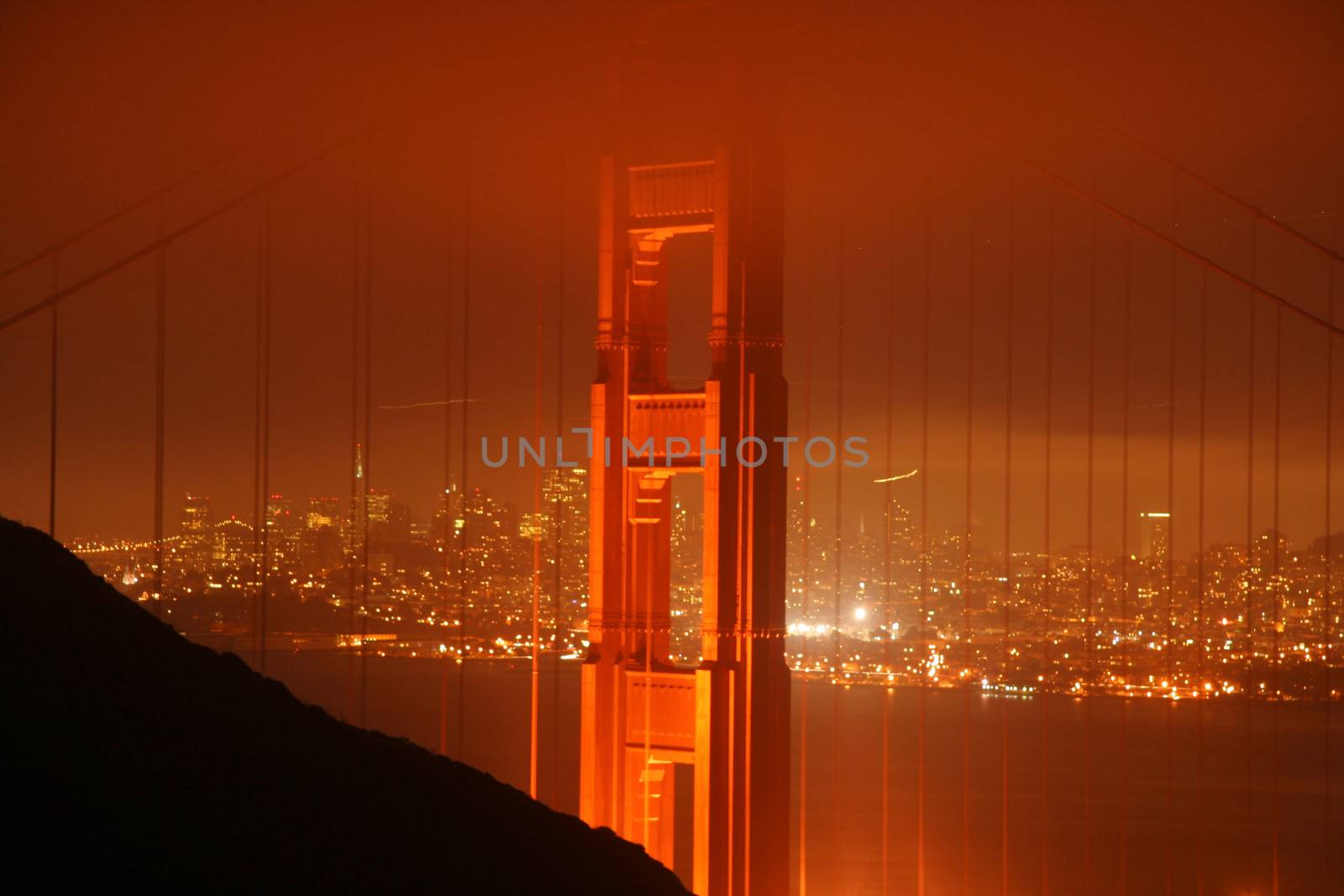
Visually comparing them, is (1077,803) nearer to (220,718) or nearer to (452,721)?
(452,721)

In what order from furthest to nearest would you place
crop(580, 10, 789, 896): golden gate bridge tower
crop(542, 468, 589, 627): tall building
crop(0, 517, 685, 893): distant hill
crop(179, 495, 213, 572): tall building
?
crop(179, 495, 213, 572): tall building < crop(542, 468, 589, 627): tall building < crop(580, 10, 789, 896): golden gate bridge tower < crop(0, 517, 685, 893): distant hill

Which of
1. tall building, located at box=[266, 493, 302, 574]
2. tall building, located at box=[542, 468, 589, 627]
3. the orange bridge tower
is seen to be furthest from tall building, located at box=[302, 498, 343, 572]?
the orange bridge tower

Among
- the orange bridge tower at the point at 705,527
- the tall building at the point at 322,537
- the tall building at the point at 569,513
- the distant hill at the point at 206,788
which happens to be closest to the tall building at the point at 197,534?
the tall building at the point at 322,537

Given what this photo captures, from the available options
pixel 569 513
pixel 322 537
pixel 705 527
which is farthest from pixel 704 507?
pixel 322 537

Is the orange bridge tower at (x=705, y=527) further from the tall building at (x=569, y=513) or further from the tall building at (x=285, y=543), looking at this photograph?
the tall building at (x=285, y=543)

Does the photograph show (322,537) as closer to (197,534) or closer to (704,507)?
(197,534)

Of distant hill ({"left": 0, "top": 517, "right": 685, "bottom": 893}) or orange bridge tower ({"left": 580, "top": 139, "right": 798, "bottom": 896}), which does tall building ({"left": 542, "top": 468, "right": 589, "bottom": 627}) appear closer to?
orange bridge tower ({"left": 580, "top": 139, "right": 798, "bottom": 896})
